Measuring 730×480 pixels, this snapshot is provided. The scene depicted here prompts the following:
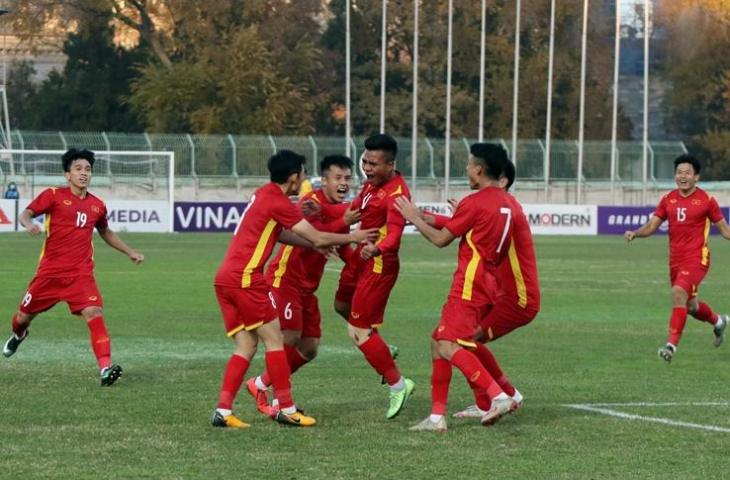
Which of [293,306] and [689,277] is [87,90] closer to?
[689,277]

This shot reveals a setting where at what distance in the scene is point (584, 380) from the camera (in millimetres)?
14555

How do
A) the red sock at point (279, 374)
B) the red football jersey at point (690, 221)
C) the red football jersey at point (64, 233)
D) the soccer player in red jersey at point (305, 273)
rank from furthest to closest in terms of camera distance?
1. the red football jersey at point (690, 221)
2. the red football jersey at point (64, 233)
3. the soccer player in red jersey at point (305, 273)
4. the red sock at point (279, 374)

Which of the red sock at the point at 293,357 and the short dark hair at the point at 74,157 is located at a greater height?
the short dark hair at the point at 74,157

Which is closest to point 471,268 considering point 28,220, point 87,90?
point 28,220

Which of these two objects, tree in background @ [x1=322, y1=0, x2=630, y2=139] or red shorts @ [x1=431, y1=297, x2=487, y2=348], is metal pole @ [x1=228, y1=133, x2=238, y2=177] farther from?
red shorts @ [x1=431, y1=297, x2=487, y2=348]

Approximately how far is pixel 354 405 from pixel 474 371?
5.39 ft

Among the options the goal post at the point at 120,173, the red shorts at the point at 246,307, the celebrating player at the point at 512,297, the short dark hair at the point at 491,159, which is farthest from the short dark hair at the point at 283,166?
the goal post at the point at 120,173

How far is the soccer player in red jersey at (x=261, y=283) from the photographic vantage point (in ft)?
36.8

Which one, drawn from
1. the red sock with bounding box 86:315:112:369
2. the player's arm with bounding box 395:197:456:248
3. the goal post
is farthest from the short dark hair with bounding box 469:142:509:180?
the goal post

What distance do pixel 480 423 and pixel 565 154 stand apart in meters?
52.1

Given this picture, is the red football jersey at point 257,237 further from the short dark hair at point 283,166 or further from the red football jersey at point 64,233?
the red football jersey at point 64,233

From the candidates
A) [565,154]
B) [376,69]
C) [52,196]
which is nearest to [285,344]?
[52,196]

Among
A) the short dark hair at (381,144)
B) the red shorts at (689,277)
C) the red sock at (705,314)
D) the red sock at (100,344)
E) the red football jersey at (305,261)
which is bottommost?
the red sock at (705,314)

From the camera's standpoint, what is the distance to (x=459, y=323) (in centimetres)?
1123
